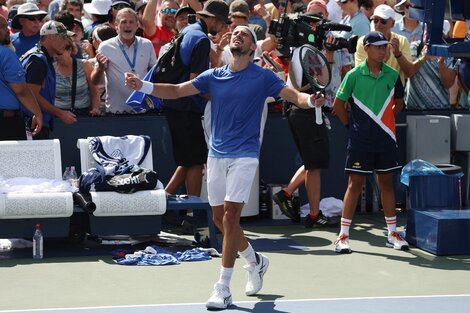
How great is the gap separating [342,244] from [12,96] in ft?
11.9

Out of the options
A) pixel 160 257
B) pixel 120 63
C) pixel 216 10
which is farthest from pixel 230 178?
pixel 120 63

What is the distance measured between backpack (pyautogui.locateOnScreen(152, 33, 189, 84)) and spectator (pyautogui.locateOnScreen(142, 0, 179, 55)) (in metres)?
2.10

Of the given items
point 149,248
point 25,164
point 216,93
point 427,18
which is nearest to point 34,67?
point 25,164

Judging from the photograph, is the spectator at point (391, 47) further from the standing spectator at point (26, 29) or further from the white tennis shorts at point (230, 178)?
the white tennis shorts at point (230, 178)

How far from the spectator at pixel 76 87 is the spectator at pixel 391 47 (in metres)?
3.03

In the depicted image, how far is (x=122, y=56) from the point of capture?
1241cm

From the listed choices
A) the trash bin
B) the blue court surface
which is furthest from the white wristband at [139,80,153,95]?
the trash bin

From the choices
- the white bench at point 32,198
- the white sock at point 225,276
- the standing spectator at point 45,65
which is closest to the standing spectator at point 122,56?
the standing spectator at point 45,65

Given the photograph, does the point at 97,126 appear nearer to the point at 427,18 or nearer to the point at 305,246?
the point at 305,246

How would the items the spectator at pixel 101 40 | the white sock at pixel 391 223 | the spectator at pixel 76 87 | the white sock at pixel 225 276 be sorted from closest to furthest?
the white sock at pixel 225 276 < the white sock at pixel 391 223 < the spectator at pixel 76 87 < the spectator at pixel 101 40

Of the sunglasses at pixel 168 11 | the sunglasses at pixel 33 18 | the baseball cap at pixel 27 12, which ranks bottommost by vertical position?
the sunglasses at pixel 33 18

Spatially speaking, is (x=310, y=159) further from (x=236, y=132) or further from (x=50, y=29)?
(x=236, y=132)

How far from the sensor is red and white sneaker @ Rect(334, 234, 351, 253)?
1096 centimetres

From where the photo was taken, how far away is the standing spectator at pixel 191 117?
11500 mm
